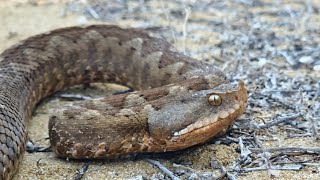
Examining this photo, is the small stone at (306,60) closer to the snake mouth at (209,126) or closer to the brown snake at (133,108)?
the brown snake at (133,108)

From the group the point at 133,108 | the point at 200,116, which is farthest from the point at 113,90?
the point at 200,116

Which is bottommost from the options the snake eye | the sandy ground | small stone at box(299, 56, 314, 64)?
the sandy ground

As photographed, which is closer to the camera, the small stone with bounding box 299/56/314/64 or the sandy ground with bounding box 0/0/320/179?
the sandy ground with bounding box 0/0/320/179

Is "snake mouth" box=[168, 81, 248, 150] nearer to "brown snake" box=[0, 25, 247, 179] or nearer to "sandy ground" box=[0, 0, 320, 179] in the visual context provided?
"brown snake" box=[0, 25, 247, 179]

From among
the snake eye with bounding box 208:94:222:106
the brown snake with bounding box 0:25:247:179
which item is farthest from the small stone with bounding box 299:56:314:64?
the snake eye with bounding box 208:94:222:106

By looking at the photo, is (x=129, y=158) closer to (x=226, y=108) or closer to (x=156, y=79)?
(x=226, y=108)

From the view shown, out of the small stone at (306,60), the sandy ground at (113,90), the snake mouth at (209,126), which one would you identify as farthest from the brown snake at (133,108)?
the small stone at (306,60)

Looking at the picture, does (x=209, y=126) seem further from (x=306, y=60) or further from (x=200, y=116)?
(x=306, y=60)

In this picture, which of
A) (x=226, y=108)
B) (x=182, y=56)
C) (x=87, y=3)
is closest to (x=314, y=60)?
(x=182, y=56)
